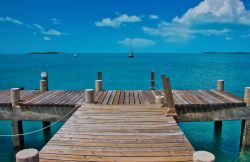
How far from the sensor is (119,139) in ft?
24.1

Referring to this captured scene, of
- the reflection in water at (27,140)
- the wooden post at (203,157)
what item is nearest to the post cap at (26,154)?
the wooden post at (203,157)

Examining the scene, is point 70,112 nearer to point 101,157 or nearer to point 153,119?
point 153,119

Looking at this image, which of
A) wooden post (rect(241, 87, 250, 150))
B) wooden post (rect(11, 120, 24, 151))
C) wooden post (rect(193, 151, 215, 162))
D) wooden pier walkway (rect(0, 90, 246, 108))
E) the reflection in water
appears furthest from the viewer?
the reflection in water

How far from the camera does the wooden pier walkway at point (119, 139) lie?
20.6ft

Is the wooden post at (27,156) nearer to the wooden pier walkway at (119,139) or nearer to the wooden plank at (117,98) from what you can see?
the wooden pier walkway at (119,139)

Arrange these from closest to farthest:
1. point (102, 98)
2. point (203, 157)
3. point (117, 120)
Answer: point (203, 157) → point (117, 120) → point (102, 98)

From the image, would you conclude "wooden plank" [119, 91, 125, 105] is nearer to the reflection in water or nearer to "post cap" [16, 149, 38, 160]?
the reflection in water

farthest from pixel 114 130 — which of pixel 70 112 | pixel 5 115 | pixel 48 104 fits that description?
pixel 5 115

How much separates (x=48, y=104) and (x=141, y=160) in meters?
6.74

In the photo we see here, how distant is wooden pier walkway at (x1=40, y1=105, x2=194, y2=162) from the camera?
20.6 ft

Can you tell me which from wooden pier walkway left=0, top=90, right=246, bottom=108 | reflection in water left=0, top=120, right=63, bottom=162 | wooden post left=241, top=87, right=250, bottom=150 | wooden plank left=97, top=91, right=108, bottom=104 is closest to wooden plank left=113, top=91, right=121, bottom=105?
wooden pier walkway left=0, top=90, right=246, bottom=108

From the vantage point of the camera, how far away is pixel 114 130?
8.11 metres

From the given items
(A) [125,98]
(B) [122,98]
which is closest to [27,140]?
(B) [122,98]

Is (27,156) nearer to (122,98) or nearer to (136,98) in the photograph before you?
(122,98)
